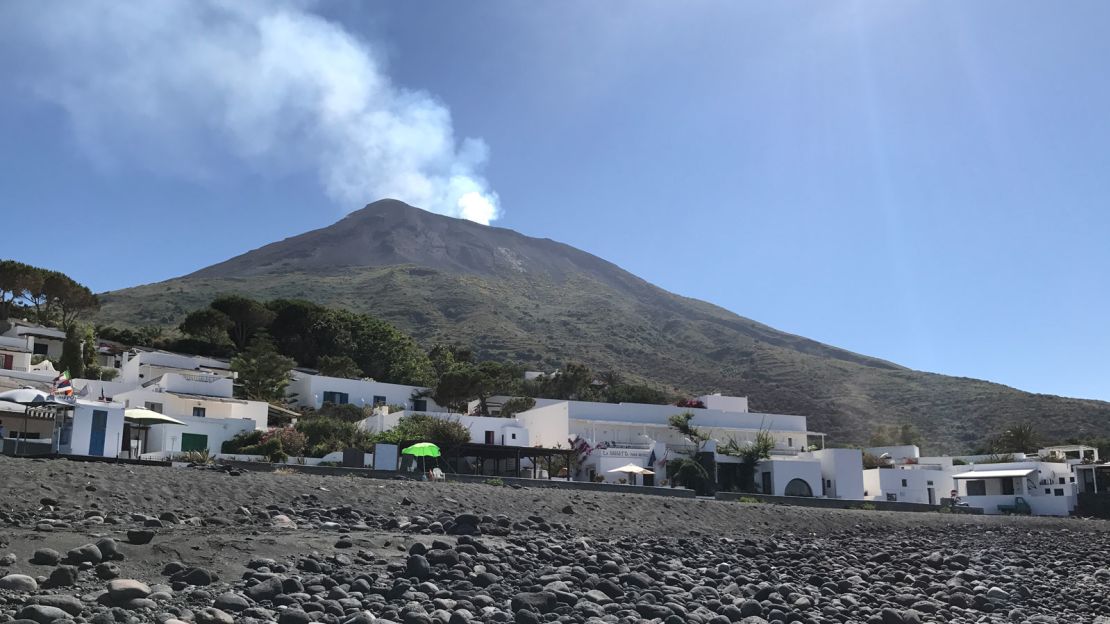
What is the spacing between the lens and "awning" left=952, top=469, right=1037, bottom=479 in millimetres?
47062

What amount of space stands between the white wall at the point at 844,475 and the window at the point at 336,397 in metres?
28.1

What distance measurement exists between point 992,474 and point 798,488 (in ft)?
39.6

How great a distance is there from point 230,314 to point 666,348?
253ft

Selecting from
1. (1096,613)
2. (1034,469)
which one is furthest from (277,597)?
(1034,469)

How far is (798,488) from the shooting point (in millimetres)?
43656

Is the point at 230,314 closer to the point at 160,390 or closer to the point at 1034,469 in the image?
the point at 160,390

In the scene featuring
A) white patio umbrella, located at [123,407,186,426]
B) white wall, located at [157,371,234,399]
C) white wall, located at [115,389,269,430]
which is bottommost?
white patio umbrella, located at [123,407,186,426]

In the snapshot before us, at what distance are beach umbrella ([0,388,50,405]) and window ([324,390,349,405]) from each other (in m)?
31.9

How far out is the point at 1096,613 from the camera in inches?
571

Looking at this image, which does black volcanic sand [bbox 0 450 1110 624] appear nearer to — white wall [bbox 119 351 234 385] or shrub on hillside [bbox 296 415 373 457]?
shrub on hillside [bbox 296 415 373 457]

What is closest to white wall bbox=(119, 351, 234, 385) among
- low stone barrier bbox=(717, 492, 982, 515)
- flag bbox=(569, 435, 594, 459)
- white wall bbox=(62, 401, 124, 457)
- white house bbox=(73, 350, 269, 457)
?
white house bbox=(73, 350, 269, 457)

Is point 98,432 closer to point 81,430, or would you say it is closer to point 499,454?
point 81,430

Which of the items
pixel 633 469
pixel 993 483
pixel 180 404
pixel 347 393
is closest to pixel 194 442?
pixel 180 404

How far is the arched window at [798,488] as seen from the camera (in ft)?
142
